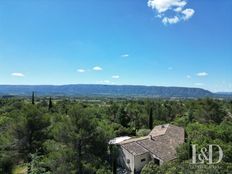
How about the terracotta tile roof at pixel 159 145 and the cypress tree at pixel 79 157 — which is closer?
the cypress tree at pixel 79 157

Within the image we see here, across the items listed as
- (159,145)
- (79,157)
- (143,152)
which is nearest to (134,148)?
(143,152)

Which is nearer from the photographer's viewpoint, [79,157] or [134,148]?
[79,157]

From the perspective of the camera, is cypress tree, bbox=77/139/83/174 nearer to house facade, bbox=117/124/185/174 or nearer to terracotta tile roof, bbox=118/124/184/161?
house facade, bbox=117/124/185/174

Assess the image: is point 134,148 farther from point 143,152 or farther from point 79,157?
point 79,157

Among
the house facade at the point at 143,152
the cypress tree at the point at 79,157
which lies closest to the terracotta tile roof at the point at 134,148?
the house facade at the point at 143,152

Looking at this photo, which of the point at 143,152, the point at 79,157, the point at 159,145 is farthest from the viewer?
the point at 159,145

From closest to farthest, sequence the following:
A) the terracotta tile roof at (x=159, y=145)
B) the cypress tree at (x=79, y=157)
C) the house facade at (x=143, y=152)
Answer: the cypress tree at (x=79, y=157) < the house facade at (x=143, y=152) < the terracotta tile roof at (x=159, y=145)

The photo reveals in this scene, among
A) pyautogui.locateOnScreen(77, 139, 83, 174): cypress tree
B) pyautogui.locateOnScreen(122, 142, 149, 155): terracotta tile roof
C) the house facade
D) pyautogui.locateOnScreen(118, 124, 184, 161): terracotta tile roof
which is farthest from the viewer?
pyautogui.locateOnScreen(118, 124, 184, 161): terracotta tile roof

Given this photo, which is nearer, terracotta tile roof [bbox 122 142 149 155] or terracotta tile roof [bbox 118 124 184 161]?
terracotta tile roof [bbox 122 142 149 155]

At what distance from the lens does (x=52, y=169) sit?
2255 centimetres

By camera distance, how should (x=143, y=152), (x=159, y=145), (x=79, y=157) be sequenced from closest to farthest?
(x=79, y=157), (x=143, y=152), (x=159, y=145)

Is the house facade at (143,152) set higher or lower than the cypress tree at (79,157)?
lower

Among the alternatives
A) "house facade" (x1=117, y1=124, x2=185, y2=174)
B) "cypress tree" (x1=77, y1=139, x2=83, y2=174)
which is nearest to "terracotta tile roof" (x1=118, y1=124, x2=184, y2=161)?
"house facade" (x1=117, y1=124, x2=185, y2=174)

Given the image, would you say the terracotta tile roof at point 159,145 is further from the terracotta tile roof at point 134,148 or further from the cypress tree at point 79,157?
the cypress tree at point 79,157
